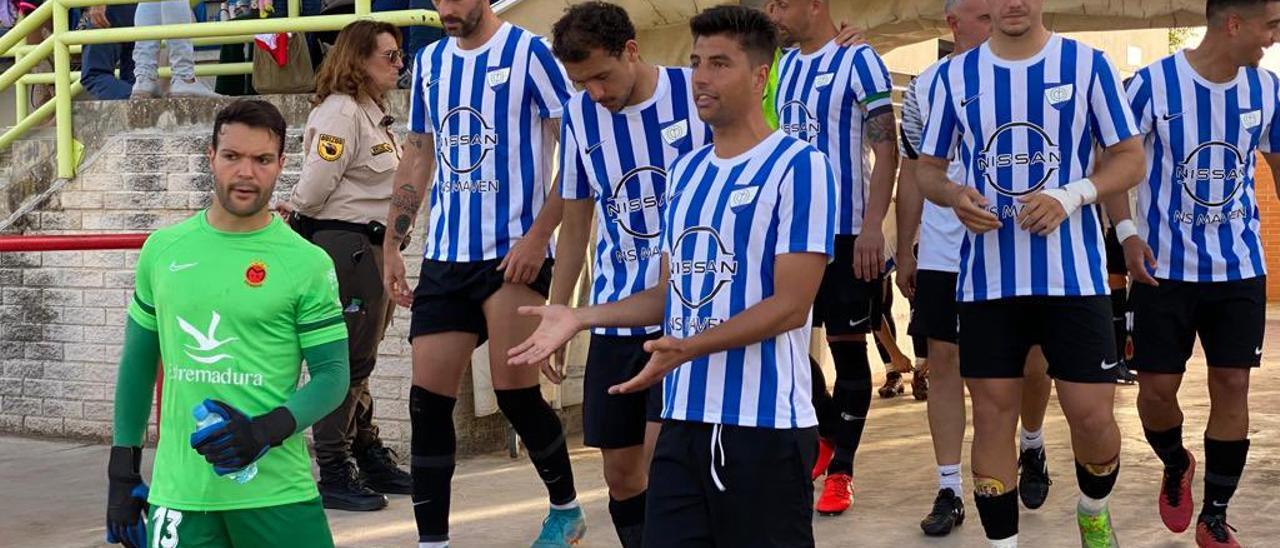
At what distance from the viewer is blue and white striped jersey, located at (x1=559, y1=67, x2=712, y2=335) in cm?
545

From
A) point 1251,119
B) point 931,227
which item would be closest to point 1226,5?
point 1251,119

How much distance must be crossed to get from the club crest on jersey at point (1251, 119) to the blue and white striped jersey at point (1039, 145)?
3.16 feet

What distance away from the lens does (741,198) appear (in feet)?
13.7

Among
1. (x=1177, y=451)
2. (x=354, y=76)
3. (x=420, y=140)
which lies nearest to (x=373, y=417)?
(x=354, y=76)

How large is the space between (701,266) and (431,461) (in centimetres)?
211

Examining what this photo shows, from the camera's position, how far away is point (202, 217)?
4.16m

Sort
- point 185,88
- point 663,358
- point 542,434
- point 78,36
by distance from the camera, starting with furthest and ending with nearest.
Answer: point 185,88, point 78,36, point 542,434, point 663,358

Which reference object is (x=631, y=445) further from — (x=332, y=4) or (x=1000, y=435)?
(x=332, y=4)

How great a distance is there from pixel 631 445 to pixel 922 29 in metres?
4.64

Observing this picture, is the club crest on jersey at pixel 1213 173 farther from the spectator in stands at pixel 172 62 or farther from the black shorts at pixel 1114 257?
the spectator in stands at pixel 172 62

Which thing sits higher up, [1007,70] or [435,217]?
[1007,70]

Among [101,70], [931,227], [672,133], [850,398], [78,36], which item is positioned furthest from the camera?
[101,70]

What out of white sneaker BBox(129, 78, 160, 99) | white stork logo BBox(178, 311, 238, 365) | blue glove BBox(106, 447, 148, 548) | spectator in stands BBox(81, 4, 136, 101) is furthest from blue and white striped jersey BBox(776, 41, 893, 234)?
spectator in stands BBox(81, 4, 136, 101)

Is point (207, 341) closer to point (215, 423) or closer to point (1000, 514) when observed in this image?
point (215, 423)
